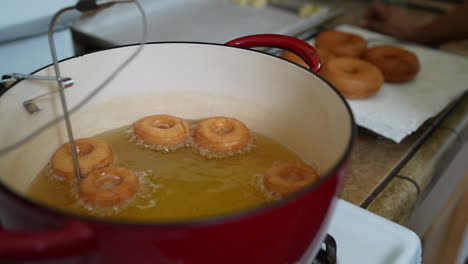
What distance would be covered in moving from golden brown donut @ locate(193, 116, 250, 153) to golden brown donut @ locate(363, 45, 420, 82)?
477 mm

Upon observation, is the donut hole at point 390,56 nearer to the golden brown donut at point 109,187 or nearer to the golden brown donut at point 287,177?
the golden brown donut at point 287,177

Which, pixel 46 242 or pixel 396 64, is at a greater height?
pixel 46 242

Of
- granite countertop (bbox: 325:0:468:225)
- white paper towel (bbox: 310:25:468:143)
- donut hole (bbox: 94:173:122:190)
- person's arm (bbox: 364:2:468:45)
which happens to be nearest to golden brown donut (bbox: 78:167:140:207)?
donut hole (bbox: 94:173:122:190)

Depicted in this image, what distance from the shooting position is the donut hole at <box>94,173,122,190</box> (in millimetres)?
435

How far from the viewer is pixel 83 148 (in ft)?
1.62

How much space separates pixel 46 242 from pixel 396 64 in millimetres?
802

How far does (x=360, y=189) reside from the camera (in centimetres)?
Answer: 68

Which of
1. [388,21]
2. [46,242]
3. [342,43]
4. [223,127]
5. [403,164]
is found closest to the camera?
[46,242]

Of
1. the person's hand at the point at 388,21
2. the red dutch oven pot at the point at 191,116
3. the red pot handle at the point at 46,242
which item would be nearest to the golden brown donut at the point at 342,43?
the person's hand at the point at 388,21

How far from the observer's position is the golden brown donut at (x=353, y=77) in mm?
818

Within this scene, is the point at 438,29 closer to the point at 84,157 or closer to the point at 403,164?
the point at 403,164

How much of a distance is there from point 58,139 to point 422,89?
Result: 0.72 metres

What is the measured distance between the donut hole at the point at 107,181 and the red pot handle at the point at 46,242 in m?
0.17

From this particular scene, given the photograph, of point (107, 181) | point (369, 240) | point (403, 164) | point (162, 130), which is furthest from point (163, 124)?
point (403, 164)
